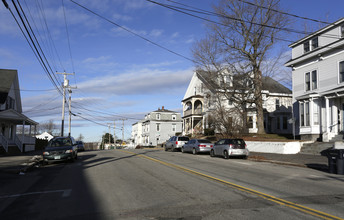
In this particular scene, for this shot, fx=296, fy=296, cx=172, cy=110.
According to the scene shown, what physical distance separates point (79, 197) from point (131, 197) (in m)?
1.44

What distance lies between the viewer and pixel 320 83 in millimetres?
25938

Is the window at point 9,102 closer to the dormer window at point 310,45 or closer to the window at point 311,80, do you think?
the window at point 311,80

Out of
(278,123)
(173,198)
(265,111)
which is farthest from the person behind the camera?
(278,123)

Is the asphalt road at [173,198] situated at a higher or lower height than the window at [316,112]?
lower

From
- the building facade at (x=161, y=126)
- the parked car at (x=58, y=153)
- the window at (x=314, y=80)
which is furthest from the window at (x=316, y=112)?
the building facade at (x=161, y=126)

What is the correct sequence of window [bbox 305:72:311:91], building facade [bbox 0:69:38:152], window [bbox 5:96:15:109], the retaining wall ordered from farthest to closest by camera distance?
window [bbox 5:96:15:109] → building facade [bbox 0:69:38:152] → window [bbox 305:72:311:91] → the retaining wall


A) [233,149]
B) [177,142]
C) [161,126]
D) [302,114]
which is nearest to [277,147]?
[233,149]

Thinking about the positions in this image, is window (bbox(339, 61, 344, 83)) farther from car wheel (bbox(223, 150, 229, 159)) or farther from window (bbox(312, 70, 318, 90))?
car wheel (bbox(223, 150, 229, 159))

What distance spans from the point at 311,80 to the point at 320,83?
134cm

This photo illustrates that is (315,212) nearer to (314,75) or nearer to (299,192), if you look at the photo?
(299,192)

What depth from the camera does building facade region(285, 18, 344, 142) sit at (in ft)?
78.6

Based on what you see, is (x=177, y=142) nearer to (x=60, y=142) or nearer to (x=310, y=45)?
(x=60, y=142)

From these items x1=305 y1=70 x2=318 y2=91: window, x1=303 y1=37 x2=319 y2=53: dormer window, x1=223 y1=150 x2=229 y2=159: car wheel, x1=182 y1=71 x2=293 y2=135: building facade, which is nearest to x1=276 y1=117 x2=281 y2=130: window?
x1=182 y1=71 x2=293 y2=135: building facade

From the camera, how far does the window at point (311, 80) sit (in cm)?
2688
